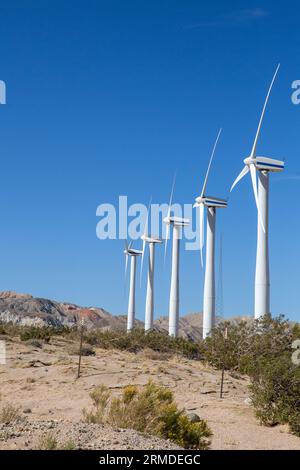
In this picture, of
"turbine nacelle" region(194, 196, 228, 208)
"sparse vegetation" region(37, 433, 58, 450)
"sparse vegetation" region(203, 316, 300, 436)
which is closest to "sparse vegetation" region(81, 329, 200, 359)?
"sparse vegetation" region(203, 316, 300, 436)

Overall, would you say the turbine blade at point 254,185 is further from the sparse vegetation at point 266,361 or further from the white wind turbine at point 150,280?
the white wind turbine at point 150,280

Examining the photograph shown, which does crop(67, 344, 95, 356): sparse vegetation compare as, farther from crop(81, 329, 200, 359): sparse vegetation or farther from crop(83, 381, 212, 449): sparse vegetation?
crop(83, 381, 212, 449): sparse vegetation

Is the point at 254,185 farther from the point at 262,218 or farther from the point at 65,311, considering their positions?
the point at 65,311

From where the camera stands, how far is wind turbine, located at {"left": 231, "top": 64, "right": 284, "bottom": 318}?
46.1 m

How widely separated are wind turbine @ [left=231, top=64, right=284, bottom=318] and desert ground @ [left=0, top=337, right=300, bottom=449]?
8243 mm

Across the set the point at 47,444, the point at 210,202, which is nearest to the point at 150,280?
the point at 210,202

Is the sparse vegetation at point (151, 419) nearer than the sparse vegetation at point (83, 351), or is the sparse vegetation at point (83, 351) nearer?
the sparse vegetation at point (151, 419)

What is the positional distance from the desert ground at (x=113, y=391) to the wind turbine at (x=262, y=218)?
8.24 m

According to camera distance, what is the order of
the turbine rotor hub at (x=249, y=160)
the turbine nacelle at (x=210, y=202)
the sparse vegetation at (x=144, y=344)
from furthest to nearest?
the turbine nacelle at (x=210, y=202), the turbine rotor hub at (x=249, y=160), the sparse vegetation at (x=144, y=344)

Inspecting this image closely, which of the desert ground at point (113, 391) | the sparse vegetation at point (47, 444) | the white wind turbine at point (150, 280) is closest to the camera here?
the sparse vegetation at point (47, 444)

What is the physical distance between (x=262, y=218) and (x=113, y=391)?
933 inches

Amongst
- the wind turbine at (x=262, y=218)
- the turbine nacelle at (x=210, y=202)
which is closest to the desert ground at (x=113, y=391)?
the wind turbine at (x=262, y=218)

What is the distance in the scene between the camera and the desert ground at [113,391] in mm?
13430
